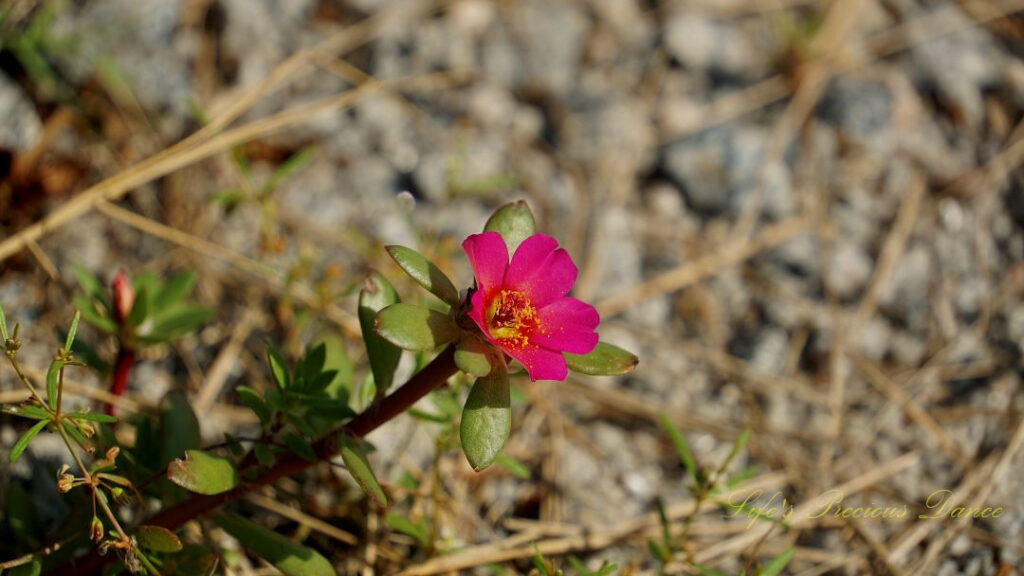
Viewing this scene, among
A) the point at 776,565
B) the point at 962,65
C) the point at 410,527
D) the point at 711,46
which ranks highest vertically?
the point at 962,65

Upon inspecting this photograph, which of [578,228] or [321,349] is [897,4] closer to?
[578,228]

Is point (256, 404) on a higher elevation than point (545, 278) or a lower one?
lower

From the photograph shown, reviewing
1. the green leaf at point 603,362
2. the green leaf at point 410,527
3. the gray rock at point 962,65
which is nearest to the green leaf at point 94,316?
the green leaf at point 410,527

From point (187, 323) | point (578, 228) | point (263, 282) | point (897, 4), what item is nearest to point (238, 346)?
point (263, 282)

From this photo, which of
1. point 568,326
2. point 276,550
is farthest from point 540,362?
point 276,550

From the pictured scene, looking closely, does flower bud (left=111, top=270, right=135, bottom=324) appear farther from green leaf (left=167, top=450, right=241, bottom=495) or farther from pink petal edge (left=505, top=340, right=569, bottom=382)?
pink petal edge (left=505, top=340, right=569, bottom=382)

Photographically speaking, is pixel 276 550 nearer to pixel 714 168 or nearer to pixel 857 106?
pixel 714 168

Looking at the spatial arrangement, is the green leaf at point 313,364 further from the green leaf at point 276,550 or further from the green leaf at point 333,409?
the green leaf at point 276,550

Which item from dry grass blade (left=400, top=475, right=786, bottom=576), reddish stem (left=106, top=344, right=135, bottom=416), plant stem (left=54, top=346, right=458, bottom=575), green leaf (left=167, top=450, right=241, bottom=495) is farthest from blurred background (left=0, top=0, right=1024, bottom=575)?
green leaf (left=167, top=450, right=241, bottom=495)
